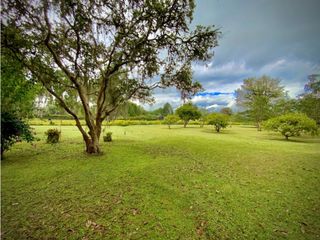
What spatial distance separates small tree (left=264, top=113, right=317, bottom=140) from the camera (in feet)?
41.7

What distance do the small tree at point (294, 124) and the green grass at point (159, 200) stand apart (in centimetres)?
869

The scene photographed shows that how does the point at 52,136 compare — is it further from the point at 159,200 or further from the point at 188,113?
the point at 188,113

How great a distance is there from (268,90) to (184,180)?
105ft

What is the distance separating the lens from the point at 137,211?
3232mm

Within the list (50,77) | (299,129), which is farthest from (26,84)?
(299,129)

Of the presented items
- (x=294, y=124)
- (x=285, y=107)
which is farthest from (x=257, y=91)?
(x=294, y=124)

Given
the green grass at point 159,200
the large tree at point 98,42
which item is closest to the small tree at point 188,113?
the large tree at point 98,42

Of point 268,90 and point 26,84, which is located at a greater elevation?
point 268,90

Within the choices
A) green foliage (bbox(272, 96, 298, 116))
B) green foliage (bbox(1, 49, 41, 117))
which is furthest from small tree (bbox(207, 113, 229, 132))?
green foliage (bbox(1, 49, 41, 117))

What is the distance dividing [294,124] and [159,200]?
15060 millimetres

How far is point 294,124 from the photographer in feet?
44.6

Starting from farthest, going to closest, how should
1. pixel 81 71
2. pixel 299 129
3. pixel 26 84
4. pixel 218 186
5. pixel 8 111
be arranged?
pixel 299 129
pixel 81 71
pixel 26 84
pixel 8 111
pixel 218 186

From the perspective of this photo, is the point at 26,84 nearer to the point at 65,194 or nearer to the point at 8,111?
the point at 8,111

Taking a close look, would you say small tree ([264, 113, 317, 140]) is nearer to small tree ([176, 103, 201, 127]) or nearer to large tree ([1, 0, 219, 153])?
large tree ([1, 0, 219, 153])
